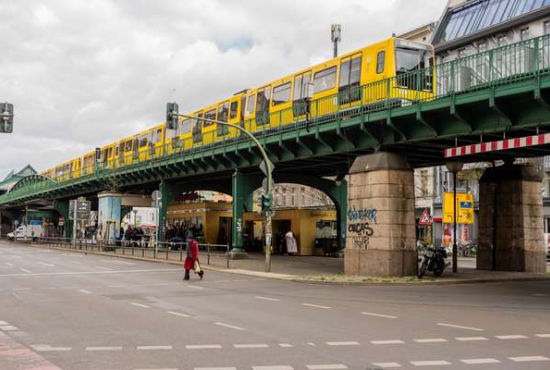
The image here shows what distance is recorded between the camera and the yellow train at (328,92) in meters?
22.5

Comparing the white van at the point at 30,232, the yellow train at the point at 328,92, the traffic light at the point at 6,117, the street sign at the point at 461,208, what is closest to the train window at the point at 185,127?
the yellow train at the point at 328,92

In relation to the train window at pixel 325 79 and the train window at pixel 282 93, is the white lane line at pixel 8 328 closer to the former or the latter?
the train window at pixel 325 79

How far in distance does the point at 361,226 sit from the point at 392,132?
356 centimetres

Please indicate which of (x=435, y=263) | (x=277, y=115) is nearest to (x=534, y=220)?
(x=435, y=263)

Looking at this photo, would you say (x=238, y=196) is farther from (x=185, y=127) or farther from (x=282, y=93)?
(x=185, y=127)

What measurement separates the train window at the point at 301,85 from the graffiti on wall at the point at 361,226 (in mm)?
6659

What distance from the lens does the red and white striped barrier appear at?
18.4 m

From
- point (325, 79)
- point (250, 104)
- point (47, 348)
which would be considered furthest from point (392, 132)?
point (47, 348)

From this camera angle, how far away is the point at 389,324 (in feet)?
37.6

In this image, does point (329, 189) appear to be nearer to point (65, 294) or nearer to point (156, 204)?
point (156, 204)

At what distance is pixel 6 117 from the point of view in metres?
22.3

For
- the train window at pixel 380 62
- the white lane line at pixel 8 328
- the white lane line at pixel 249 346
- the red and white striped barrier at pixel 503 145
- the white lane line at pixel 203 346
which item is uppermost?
the train window at pixel 380 62

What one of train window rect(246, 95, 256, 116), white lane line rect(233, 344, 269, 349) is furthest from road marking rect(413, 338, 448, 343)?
train window rect(246, 95, 256, 116)

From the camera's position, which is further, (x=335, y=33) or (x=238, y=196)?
(x=335, y=33)
